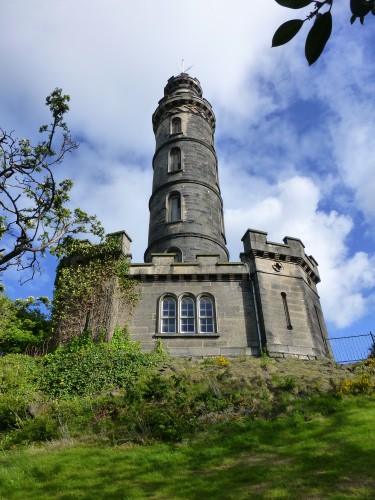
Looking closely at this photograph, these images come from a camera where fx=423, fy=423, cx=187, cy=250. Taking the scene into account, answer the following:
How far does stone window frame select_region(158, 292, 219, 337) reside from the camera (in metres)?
15.8

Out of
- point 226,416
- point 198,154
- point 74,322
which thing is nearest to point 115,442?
point 226,416

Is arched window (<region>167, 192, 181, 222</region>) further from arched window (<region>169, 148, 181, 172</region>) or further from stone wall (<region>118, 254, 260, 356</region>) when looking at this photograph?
stone wall (<region>118, 254, 260, 356</region>)

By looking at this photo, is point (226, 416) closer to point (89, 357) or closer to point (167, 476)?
point (167, 476)

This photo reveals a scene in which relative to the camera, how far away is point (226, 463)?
328 inches

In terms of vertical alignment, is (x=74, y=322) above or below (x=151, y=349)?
above

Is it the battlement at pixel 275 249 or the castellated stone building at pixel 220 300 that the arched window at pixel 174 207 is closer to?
the castellated stone building at pixel 220 300

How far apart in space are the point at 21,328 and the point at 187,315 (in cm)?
755

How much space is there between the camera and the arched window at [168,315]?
52.9 ft

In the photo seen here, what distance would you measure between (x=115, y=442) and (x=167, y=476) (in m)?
2.43

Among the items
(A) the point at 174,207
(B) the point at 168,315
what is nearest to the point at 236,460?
(B) the point at 168,315

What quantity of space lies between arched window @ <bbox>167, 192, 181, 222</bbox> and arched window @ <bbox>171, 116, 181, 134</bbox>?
5.27m

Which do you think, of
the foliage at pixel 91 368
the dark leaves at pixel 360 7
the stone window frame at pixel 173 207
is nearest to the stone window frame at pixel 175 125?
the stone window frame at pixel 173 207

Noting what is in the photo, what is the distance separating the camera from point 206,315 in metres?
16.4

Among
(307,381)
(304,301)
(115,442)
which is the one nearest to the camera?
(115,442)
